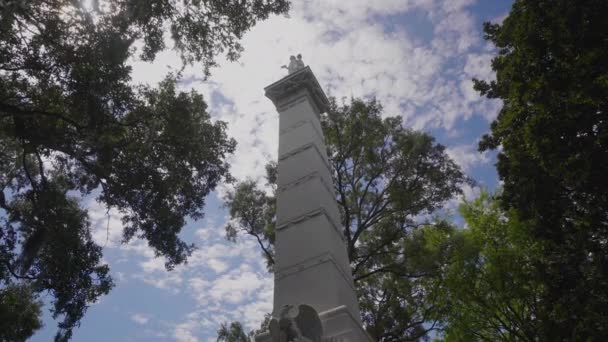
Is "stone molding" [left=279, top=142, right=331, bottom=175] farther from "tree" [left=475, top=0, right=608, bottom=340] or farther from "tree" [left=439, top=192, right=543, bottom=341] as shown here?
"tree" [left=439, top=192, right=543, bottom=341]

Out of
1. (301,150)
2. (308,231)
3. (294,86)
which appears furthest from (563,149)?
(294,86)

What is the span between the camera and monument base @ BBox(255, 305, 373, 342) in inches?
282

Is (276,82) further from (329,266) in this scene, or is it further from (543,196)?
(543,196)

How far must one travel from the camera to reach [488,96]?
11406 mm

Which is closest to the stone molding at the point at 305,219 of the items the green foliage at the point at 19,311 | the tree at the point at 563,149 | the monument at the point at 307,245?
the monument at the point at 307,245

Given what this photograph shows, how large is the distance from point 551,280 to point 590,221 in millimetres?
1577

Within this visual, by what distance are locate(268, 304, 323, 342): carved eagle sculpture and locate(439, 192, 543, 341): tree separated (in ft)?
26.9

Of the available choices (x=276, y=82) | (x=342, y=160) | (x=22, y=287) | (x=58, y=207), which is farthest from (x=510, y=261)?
(x=22, y=287)

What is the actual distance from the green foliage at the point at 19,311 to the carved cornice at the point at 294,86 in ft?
32.4

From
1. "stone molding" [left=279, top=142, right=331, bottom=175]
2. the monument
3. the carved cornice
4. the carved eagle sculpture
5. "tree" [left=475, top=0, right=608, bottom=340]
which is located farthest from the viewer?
the carved cornice

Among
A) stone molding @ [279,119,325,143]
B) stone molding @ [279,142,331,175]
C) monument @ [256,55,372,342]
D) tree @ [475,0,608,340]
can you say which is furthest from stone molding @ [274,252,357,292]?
stone molding @ [279,119,325,143]

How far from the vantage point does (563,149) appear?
852 cm

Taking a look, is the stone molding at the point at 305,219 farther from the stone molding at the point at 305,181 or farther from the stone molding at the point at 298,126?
the stone molding at the point at 298,126

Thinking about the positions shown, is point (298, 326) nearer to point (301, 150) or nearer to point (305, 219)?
point (305, 219)
